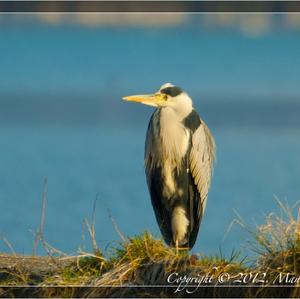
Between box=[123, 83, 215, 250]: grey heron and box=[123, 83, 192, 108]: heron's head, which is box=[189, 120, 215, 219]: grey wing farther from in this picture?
box=[123, 83, 192, 108]: heron's head

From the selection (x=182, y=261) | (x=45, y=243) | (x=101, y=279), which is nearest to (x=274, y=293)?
(x=182, y=261)

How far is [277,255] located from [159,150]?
4.76 feet

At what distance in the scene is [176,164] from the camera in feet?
19.4

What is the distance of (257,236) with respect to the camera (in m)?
4.78

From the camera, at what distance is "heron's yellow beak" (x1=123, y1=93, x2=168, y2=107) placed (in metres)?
5.77

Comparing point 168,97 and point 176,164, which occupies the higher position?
point 168,97

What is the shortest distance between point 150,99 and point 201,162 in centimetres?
53

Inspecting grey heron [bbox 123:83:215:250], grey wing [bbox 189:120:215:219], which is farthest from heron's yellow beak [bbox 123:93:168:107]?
grey wing [bbox 189:120:215:219]

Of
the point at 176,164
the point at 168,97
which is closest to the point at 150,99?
the point at 168,97

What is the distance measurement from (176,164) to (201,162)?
17 cm

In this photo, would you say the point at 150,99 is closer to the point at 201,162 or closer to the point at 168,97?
the point at 168,97

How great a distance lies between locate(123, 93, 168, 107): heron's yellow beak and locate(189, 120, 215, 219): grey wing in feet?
0.97

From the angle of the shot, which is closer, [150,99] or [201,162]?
[150,99]

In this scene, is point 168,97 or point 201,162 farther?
point 201,162
